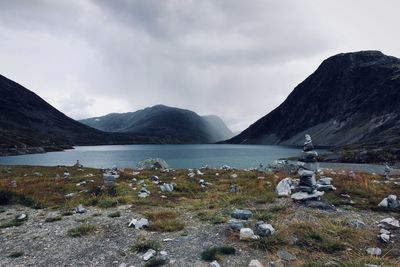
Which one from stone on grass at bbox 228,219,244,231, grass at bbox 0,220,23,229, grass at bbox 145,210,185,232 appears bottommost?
grass at bbox 0,220,23,229

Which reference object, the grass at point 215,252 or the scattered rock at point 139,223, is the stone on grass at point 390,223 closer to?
the grass at point 215,252

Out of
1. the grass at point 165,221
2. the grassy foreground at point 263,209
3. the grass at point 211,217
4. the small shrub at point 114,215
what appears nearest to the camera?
the grassy foreground at point 263,209

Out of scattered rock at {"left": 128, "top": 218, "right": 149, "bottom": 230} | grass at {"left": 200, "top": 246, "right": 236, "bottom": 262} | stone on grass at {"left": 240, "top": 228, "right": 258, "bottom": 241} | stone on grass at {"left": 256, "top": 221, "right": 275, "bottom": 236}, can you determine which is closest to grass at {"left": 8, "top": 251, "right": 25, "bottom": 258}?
scattered rock at {"left": 128, "top": 218, "right": 149, "bottom": 230}

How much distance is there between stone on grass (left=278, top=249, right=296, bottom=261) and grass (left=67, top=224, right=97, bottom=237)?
26.4ft

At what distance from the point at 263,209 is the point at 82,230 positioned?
347 inches

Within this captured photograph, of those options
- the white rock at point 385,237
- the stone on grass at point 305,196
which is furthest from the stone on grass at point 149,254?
the stone on grass at point 305,196

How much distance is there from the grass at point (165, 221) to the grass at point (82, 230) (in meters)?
2.56

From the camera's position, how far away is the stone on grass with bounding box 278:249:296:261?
11.4m

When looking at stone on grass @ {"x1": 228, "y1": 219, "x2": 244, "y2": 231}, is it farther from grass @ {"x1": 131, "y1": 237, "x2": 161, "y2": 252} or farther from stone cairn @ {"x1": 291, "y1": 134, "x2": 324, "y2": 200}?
stone cairn @ {"x1": 291, "y1": 134, "x2": 324, "y2": 200}

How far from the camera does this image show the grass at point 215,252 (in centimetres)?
1160

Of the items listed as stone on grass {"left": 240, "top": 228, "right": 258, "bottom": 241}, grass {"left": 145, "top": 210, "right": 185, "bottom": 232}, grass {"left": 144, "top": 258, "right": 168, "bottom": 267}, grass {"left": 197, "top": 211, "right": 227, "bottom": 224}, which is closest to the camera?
grass {"left": 144, "top": 258, "right": 168, "bottom": 267}

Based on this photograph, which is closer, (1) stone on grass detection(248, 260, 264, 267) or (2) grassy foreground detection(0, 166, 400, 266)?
(1) stone on grass detection(248, 260, 264, 267)

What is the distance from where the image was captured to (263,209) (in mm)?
17250

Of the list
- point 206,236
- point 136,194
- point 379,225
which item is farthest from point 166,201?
point 379,225
